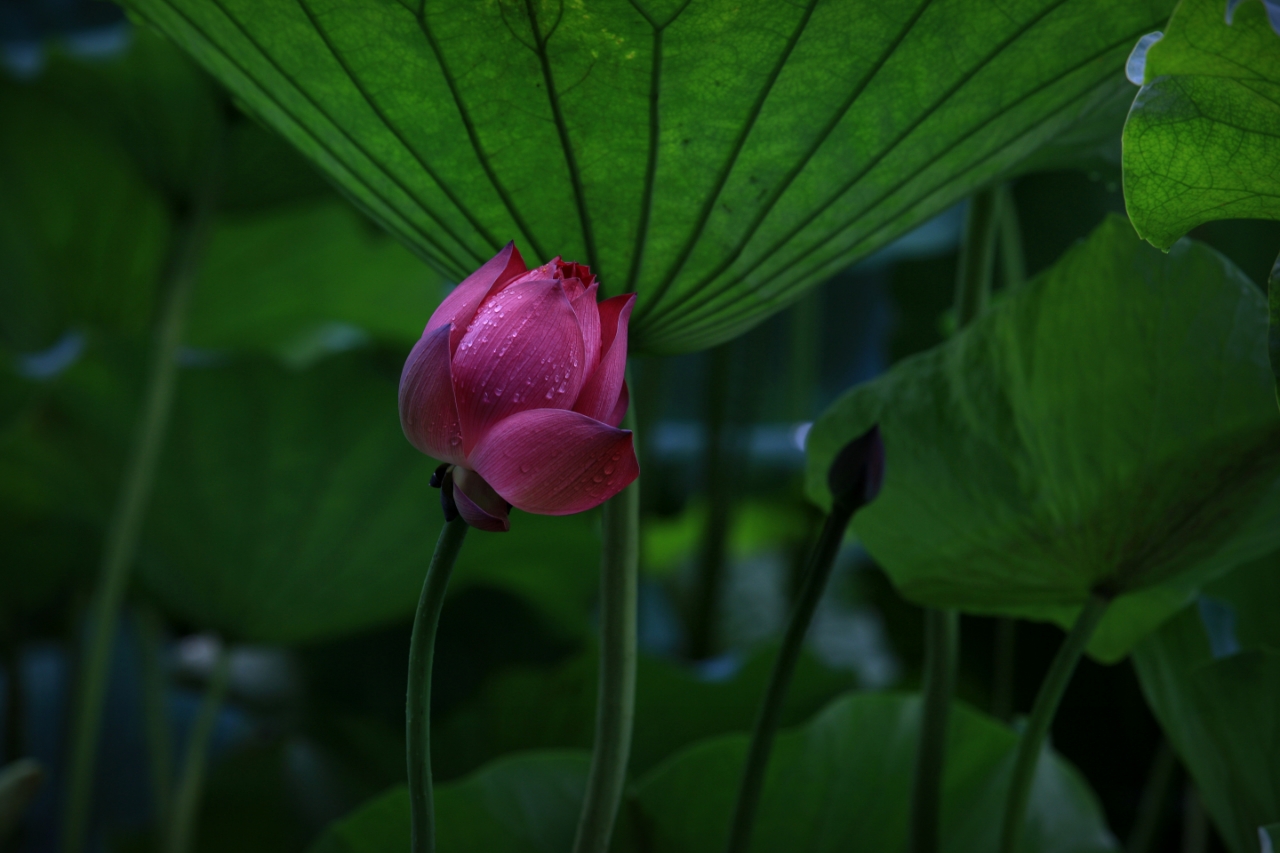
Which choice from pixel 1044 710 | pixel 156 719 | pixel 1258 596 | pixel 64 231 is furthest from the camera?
pixel 64 231

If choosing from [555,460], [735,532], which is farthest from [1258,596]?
[735,532]

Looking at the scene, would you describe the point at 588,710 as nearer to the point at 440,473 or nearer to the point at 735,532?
the point at 440,473

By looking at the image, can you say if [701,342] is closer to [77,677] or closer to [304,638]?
[304,638]

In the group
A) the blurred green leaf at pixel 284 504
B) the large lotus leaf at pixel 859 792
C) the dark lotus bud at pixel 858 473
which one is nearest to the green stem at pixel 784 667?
the dark lotus bud at pixel 858 473

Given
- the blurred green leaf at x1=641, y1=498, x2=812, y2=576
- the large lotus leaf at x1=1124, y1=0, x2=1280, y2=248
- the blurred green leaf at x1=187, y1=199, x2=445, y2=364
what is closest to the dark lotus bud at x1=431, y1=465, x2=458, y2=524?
the large lotus leaf at x1=1124, y1=0, x2=1280, y2=248

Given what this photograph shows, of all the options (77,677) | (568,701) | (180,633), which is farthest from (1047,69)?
(180,633)

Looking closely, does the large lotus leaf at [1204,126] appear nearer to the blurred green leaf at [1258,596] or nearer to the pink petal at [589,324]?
the pink petal at [589,324]
